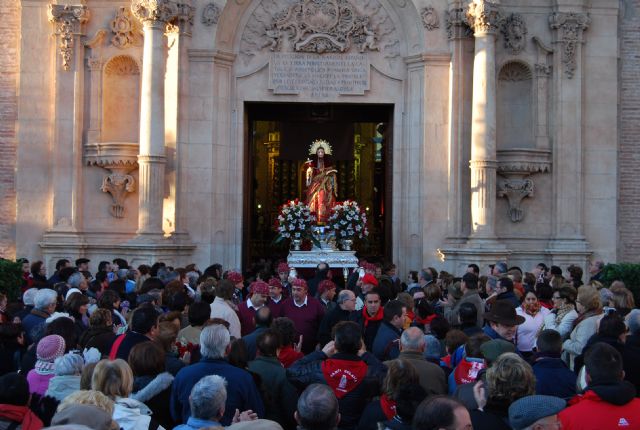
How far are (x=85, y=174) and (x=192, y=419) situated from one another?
15883 millimetres

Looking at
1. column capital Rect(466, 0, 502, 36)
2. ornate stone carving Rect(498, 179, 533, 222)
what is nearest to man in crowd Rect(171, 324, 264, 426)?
column capital Rect(466, 0, 502, 36)

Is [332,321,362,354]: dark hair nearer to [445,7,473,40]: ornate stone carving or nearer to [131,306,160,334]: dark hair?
[131,306,160,334]: dark hair

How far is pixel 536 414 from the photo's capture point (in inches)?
206

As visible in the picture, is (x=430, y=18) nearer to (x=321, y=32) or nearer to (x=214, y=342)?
(x=321, y=32)

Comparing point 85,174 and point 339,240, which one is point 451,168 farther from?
point 85,174

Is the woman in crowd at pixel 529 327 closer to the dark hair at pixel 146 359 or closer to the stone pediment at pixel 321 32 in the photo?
the dark hair at pixel 146 359

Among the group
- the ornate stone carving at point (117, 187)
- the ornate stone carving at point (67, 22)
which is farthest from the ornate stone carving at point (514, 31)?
the ornate stone carving at point (67, 22)

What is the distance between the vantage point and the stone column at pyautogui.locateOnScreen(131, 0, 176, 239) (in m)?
20.0

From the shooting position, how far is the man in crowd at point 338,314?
1055 cm

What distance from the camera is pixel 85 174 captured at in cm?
2114

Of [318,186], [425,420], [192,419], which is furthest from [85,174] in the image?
[425,420]

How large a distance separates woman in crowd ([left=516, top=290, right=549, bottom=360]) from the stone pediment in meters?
11.9

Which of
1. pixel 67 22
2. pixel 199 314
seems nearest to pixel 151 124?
pixel 67 22

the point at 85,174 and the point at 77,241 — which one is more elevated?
the point at 85,174
